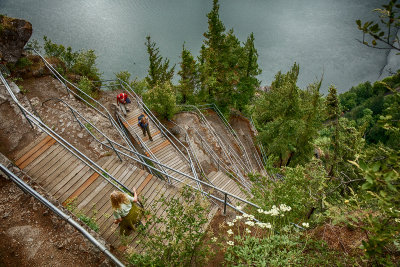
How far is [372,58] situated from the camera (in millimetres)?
50719

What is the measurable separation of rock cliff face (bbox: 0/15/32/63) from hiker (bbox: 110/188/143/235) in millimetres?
11444

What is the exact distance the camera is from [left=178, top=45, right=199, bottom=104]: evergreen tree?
18.5m

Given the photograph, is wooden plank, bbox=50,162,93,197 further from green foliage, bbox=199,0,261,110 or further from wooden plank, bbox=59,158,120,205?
green foliage, bbox=199,0,261,110

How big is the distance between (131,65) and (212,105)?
21050mm

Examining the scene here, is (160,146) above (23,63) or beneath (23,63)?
beneath

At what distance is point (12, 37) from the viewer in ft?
37.1

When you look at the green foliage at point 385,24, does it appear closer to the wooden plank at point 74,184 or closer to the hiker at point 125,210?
the hiker at point 125,210

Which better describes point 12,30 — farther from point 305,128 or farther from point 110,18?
point 110,18

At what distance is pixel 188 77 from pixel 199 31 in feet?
98.9

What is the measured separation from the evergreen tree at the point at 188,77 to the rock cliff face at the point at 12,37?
10.4m

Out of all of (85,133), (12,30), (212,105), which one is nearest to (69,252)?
(85,133)

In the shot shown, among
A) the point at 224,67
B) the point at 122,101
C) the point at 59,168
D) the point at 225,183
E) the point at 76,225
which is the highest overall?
the point at 224,67

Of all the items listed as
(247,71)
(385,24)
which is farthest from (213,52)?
(385,24)

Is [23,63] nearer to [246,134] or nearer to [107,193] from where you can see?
[107,193]
